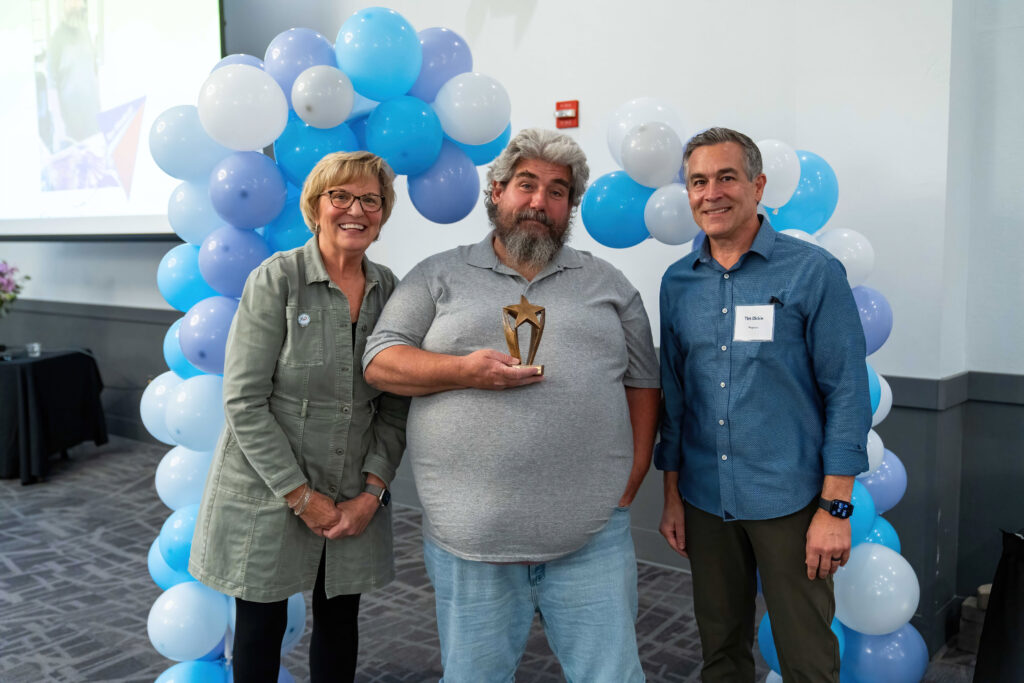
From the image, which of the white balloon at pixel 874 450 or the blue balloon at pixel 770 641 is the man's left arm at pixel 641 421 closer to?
the white balloon at pixel 874 450

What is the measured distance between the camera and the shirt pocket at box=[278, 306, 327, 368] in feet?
5.75

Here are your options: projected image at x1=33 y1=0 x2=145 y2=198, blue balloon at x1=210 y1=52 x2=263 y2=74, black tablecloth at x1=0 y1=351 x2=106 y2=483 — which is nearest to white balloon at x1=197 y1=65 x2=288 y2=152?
blue balloon at x1=210 y1=52 x2=263 y2=74

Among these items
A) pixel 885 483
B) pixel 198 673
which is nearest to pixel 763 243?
pixel 885 483

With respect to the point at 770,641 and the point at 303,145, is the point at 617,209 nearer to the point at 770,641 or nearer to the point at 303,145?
the point at 303,145

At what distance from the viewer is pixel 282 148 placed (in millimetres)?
2271

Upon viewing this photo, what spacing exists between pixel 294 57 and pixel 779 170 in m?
1.42

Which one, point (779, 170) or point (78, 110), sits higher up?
point (78, 110)

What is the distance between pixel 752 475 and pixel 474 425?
0.65 m

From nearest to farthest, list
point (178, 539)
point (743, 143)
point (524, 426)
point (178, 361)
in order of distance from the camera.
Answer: point (524, 426) < point (743, 143) < point (178, 539) < point (178, 361)

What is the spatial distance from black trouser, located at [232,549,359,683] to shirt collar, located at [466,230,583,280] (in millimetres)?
820

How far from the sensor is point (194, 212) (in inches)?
93.1

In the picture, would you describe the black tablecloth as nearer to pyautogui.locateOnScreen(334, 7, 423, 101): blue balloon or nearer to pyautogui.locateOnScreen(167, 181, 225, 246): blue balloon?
pyautogui.locateOnScreen(167, 181, 225, 246): blue balloon

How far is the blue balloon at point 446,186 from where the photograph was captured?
2.32 meters

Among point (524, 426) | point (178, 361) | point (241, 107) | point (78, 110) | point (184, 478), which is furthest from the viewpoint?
point (78, 110)
